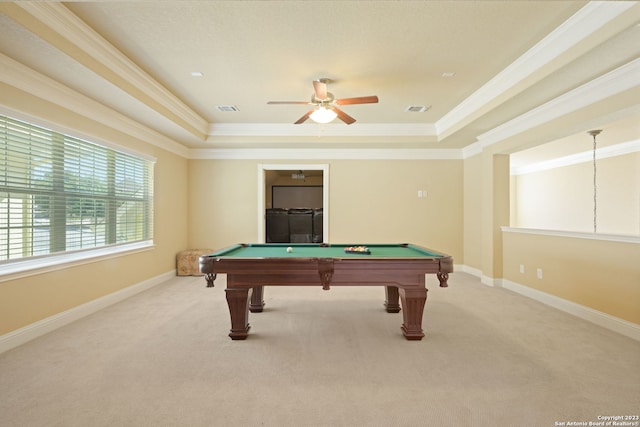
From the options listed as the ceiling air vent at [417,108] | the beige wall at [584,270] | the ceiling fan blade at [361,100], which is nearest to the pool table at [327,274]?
the ceiling fan blade at [361,100]

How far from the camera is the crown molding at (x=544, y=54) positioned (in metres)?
2.07

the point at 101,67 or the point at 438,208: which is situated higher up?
the point at 101,67

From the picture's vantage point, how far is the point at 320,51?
2.84 metres

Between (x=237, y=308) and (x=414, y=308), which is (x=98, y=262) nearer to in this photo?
(x=237, y=308)

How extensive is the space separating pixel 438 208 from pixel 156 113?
5045 millimetres

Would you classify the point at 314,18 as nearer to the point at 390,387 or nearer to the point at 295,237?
the point at 390,387

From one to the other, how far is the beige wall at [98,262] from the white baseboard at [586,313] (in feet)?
18.5

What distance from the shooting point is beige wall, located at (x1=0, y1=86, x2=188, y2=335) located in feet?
8.64

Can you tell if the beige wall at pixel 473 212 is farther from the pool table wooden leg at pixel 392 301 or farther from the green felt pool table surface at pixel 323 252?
the pool table wooden leg at pixel 392 301

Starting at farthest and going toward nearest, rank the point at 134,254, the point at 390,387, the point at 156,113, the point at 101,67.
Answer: the point at 134,254, the point at 156,113, the point at 101,67, the point at 390,387

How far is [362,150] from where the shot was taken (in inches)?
226

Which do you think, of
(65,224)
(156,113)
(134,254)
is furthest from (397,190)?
(65,224)

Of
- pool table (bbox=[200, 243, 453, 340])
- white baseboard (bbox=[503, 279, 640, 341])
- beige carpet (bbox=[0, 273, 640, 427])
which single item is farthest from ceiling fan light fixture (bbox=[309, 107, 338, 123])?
white baseboard (bbox=[503, 279, 640, 341])

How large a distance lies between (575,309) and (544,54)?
2.81 m
